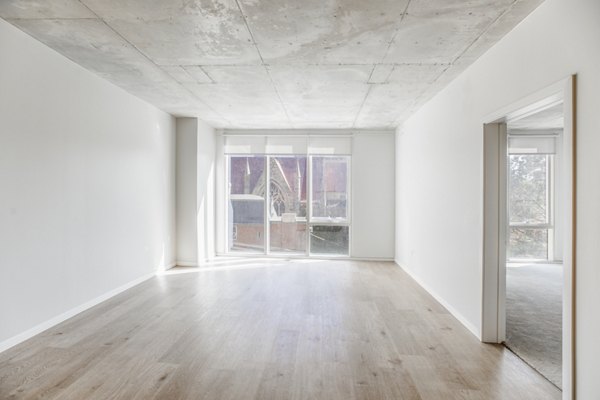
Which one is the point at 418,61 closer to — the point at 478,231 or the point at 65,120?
the point at 478,231

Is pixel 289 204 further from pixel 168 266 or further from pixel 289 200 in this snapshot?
pixel 168 266

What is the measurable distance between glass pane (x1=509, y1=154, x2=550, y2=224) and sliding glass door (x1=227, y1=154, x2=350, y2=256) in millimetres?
3559

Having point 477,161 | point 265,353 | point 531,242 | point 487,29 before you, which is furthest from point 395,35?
point 531,242

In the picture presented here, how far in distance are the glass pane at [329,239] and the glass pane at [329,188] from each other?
236 millimetres

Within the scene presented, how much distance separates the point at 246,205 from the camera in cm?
738

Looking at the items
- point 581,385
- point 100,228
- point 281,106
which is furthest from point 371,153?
point 581,385

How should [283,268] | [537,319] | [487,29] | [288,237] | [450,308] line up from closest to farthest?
1. [487,29]
2. [537,319]
3. [450,308]
4. [283,268]
5. [288,237]

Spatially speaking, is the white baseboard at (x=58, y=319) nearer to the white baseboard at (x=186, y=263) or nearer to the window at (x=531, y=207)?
the white baseboard at (x=186, y=263)

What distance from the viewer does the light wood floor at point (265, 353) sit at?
2.34 metres

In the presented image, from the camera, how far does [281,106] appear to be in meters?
5.20

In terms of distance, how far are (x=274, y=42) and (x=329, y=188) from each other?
14.6 feet

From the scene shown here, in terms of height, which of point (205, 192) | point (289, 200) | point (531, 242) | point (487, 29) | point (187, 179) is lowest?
point (531, 242)

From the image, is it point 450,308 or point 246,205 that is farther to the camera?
point 246,205

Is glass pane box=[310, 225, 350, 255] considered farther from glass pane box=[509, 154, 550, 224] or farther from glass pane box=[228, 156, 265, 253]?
glass pane box=[509, 154, 550, 224]
